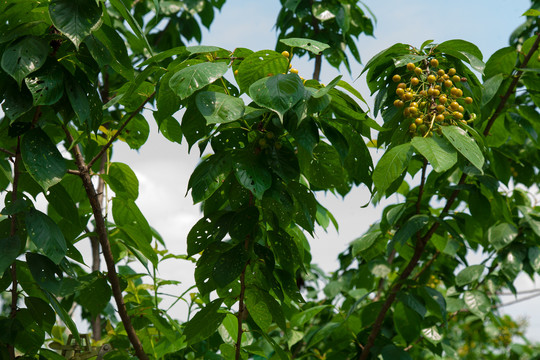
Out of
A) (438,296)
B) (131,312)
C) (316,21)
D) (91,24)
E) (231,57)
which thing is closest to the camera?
(91,24)

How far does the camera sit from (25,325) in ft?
4.00

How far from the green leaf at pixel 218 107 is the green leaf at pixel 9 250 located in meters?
0.43

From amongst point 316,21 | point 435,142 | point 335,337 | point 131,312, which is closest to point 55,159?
point 131,312

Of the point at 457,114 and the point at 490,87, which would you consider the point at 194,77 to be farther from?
the point at 490,87

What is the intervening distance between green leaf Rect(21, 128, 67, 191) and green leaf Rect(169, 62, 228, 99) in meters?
0.29

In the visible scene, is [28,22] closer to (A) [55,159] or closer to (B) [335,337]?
(A) [55,159]

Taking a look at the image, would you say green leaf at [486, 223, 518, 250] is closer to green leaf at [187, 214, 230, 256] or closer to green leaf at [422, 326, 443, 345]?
green leaf at [422, 326, 443, 345]

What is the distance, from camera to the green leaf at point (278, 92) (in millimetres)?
976

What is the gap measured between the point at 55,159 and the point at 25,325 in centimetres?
35

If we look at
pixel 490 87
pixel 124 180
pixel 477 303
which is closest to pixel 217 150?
pixel 124 180

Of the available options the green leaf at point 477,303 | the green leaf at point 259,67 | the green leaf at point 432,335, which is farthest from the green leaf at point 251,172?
the green leaf at point 477,303

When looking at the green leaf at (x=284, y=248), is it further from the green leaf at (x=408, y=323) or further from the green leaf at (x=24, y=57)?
the green leaf at (x=408, y=323)

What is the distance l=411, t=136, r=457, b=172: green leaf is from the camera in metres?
1.01

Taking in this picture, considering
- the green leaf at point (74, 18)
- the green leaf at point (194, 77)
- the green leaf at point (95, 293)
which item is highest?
the green leaf at point (74, 18)
